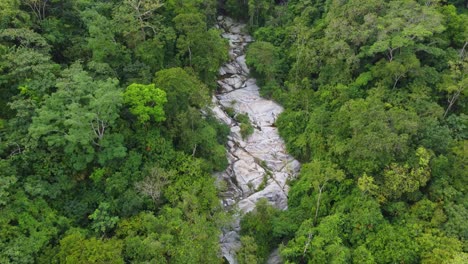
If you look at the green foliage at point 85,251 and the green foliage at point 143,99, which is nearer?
the green foliage at point 85,251

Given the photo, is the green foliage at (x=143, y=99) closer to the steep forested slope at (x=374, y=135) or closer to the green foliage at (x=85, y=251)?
the green foliage at (x=85, y=251)

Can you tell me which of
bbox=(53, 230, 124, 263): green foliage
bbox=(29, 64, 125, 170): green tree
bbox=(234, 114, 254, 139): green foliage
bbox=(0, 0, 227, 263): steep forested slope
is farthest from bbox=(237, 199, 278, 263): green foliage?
bbox=(29, 64, 125, 170): green tree

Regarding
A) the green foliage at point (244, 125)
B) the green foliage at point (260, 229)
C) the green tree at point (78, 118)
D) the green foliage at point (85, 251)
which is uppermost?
the green tree at point (78, 118)

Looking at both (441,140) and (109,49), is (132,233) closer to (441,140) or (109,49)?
(109,49)

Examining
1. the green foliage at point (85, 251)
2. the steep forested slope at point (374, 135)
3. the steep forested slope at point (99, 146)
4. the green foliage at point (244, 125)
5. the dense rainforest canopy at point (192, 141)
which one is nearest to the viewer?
the green foliage at point (85, 251)

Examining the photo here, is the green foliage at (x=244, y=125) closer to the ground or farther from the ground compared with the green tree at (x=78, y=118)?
closer to the ground

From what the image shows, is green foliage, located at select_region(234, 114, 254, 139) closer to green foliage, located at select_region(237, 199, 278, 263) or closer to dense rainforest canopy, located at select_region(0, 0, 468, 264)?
dense rainforest canopy, located at select_region(0, 0, 468, 264)

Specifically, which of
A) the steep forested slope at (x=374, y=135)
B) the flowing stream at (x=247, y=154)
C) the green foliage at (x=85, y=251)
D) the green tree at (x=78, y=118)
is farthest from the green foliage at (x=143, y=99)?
the steep forested slope at (x=374, y=135)

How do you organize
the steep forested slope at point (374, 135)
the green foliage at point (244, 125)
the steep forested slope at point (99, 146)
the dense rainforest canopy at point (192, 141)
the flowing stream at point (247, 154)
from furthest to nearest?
the green foliage at point (244, 125), the flowing stream at point (247, 154), the steep forested slope at point (374, 135), the dense rainforest canopy at point (192, 141), the steep forested slope at point (99, 146)
